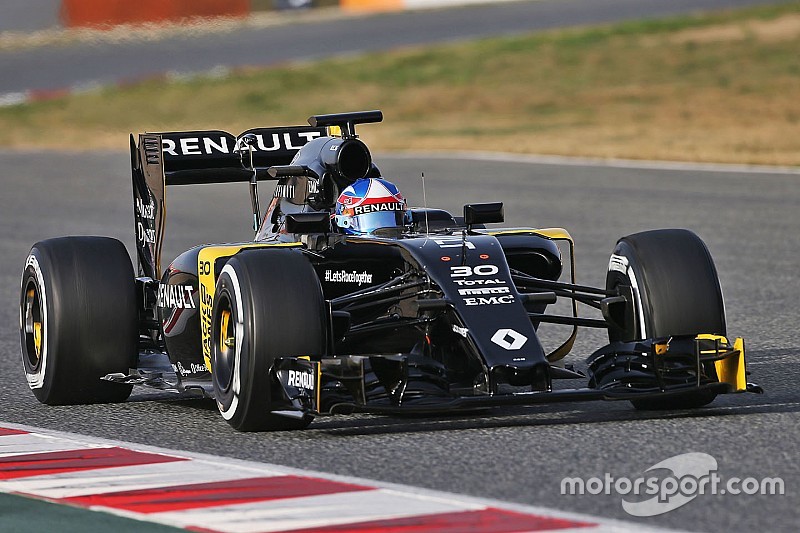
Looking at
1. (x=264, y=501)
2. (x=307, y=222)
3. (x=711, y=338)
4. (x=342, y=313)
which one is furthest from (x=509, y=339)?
(x=264, y=501)

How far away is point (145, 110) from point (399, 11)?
1432cm

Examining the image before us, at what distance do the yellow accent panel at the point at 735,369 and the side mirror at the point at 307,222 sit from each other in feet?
6.83

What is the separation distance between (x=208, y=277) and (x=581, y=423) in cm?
194

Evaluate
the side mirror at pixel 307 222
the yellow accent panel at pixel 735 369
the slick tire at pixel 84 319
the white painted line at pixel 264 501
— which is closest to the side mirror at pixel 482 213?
the side mirror at pixel 307 222

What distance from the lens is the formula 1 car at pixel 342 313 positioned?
6.92 m

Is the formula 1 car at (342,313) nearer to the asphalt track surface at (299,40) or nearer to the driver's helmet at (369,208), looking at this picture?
the driver's helmet at (369,208)

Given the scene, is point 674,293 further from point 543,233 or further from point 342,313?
point 342,313

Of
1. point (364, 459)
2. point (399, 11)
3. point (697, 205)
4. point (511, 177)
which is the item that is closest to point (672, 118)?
point (511, 177)

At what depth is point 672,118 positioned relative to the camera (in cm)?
2947

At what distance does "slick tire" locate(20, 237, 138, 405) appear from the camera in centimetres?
822

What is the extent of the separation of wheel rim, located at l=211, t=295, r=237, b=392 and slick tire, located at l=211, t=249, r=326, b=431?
0.11m

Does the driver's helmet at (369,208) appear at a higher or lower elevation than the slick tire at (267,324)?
higher

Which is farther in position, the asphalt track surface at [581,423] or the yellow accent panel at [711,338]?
the yellow accent panel at [711,338]

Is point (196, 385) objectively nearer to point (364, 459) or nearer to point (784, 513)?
point (364, 459)
